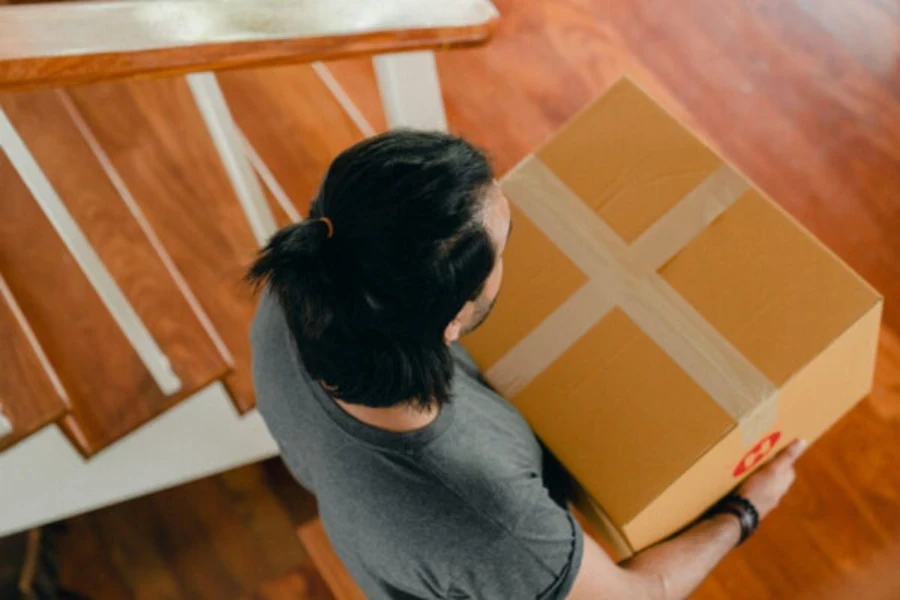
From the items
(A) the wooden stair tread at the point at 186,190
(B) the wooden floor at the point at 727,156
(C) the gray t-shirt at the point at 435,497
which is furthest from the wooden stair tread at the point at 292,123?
(C) the gray t-shirt at the point at 435,497

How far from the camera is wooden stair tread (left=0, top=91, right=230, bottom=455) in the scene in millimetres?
1447

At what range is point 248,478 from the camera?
1.92 m

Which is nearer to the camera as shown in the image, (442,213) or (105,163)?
(442,213)

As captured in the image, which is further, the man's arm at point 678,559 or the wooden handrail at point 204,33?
the man's arm at point 678,559

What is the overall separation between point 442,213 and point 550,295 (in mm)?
413

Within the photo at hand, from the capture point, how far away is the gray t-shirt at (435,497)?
88cm

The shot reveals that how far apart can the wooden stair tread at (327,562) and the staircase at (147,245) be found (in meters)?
0.21

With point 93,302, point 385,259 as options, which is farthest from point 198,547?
point 385,259

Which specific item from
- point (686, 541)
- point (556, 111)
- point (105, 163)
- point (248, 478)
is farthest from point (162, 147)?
point (686, 541)

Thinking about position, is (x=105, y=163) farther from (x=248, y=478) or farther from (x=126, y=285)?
(x=248, y=478)

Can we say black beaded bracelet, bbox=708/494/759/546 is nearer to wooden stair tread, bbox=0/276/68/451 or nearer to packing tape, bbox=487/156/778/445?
packing tape, bbox=487/156/778/445

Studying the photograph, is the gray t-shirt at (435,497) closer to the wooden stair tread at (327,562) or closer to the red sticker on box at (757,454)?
the red sticker on box at (757,454)

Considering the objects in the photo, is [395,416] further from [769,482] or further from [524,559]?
[769,482]

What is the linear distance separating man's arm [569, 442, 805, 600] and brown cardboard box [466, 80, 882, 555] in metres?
0.03
